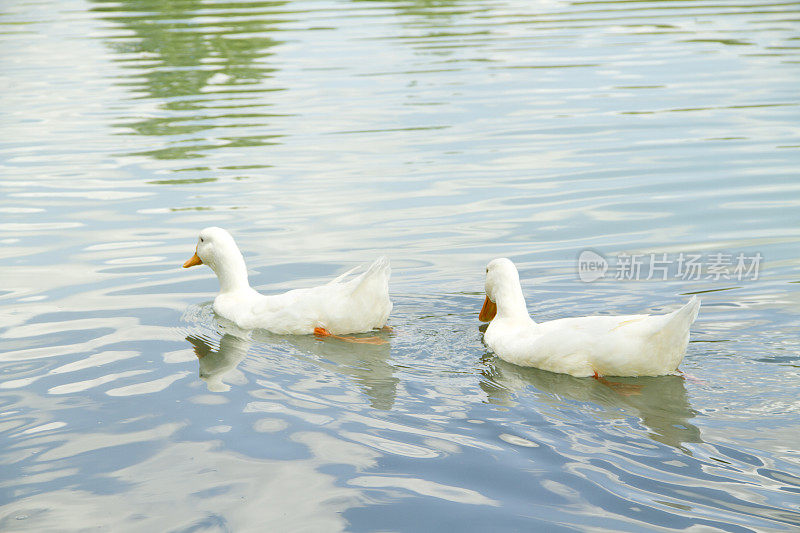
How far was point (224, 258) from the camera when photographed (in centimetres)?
902

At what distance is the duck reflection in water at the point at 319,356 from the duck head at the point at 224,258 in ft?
1.48

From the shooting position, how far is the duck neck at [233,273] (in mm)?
8922

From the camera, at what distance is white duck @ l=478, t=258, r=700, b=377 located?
6.58 metres

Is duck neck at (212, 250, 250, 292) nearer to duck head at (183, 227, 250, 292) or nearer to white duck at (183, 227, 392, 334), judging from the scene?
duck head at (183, 227, 250, 292)

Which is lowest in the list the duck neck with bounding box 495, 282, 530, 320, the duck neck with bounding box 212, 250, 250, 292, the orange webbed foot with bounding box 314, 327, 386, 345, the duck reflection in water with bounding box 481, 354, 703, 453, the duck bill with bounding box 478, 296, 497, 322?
the duck reflection in water with bounding box 481, 354, 703, 453

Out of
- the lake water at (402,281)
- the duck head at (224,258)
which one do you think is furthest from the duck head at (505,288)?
the duck head at (224,258)

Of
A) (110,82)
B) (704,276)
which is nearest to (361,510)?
(704,276)

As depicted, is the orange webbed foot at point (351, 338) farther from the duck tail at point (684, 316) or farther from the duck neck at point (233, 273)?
the duck tail at point (684, 316)

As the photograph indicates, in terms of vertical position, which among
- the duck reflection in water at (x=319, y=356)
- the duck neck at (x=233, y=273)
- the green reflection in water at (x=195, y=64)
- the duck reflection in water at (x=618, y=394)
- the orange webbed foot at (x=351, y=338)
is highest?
the green reflection in water at (x=195, y=64)

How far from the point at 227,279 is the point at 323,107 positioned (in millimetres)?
9692

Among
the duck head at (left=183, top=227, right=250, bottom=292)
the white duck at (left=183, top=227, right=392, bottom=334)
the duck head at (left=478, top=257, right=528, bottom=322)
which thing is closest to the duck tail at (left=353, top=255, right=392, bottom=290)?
the white duck at (left=183, top=227, right=392, bottom=334)

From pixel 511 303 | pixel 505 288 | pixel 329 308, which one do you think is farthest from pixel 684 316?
pixel 329 308

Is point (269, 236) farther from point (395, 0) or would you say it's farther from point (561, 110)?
point (395, 0)

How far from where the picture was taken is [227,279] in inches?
354
